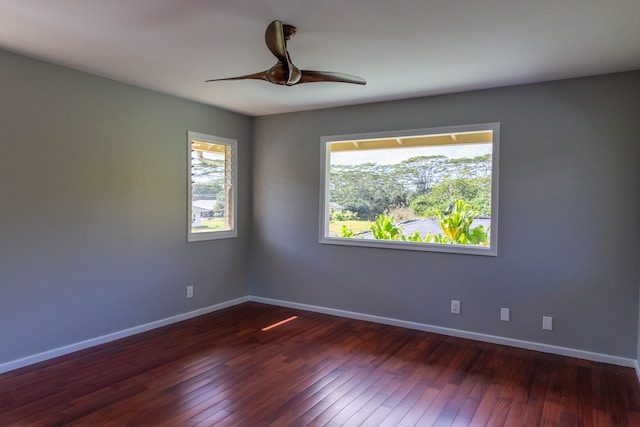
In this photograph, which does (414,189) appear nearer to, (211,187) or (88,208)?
(211,187)

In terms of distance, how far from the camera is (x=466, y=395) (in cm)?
283

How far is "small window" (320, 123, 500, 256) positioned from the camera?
13.1 feet

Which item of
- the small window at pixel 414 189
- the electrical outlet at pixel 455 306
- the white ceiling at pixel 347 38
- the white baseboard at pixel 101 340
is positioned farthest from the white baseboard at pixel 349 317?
the white ceiling at pixel 347 38

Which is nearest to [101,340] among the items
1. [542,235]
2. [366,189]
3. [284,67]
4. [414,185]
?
[284,67]

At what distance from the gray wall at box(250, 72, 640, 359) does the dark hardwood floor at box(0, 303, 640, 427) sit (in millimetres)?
356

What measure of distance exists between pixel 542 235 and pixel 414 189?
134cm

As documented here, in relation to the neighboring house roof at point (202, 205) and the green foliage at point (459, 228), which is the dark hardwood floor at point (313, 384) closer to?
the green foliage at point (459, 228)

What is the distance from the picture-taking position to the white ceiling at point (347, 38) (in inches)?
90.6

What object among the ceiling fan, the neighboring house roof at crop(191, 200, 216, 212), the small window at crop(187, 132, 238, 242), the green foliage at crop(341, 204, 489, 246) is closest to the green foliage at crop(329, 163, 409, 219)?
the green foliage at crop(341, 204, 489, 246)

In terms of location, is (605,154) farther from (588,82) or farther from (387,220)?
(387,220)

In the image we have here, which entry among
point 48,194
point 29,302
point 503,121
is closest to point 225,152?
point 48,194

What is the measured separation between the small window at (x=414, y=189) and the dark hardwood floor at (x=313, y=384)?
1.09 metres

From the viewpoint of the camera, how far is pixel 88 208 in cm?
360

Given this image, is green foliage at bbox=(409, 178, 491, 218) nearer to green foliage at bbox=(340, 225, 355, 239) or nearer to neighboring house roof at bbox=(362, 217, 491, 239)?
neighboring house roof at bbox=(362, 217, 491, 239)
